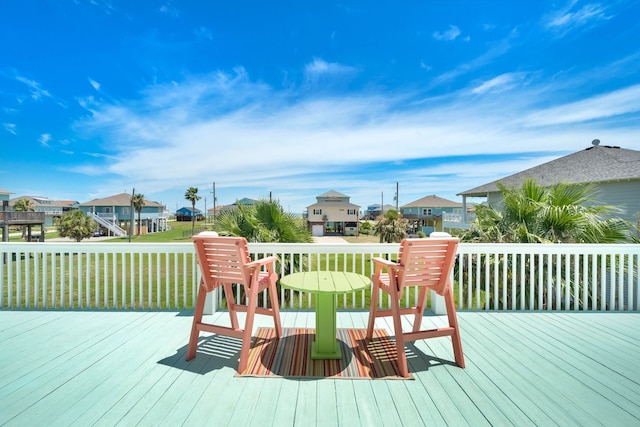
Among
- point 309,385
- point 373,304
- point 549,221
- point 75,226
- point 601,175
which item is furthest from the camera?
point 75,226

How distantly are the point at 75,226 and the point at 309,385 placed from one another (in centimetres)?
2629

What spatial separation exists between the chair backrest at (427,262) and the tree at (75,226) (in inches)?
1040

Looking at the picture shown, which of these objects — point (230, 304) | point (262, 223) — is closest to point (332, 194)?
point (262, 223)

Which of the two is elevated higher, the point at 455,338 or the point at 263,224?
the point at 263,224

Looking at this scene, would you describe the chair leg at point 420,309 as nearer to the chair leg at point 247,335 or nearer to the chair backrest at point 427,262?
the chair backrest at point 427,262

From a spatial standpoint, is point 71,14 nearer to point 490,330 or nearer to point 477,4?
point 477,4

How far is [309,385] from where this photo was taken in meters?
2.00

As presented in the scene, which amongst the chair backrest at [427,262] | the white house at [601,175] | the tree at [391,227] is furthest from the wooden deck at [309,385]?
the tree at [391,227]

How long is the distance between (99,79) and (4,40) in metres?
2.58

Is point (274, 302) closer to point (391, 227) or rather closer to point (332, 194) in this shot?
point (391, 227)

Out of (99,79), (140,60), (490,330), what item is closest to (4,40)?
(99,79)

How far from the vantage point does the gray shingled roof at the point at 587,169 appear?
8.96 meters

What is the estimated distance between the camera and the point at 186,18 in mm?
7188

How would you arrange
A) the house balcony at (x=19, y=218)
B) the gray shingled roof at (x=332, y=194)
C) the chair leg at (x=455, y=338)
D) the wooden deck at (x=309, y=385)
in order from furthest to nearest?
the gray shingled roof at (x=332, y=194)
the house balcony at (x=19, y=218)
the chair leg at (x=455, y=338)
the wooden deck at (x=309, y=385)
